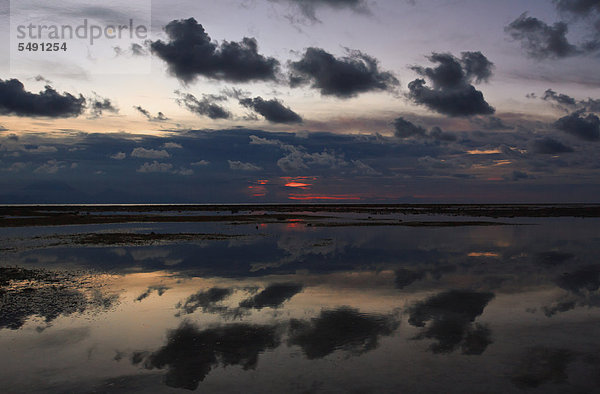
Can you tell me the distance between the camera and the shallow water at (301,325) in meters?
10.1

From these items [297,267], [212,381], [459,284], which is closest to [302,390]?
[212,381]

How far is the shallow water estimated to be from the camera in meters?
10.1

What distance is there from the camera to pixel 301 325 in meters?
14.1

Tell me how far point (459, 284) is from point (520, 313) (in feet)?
16.6

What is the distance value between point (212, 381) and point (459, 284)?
14.3 m

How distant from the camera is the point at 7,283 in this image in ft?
66.8

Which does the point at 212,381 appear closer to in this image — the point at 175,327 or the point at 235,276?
the point at 175,327

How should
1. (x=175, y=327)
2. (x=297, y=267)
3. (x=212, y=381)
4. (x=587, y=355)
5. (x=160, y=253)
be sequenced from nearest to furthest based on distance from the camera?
(x=212, y=381) < (x=587, y=355) < (x=175, y=327) < (x=297, y=267) < (x=160, y=253)

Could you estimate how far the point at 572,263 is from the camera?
2684 cm

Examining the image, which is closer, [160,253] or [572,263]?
[572,263]

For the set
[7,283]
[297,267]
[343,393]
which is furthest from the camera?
[297,267]

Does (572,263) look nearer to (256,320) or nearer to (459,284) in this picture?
(459,284)

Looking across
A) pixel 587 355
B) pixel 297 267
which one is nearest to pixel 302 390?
pixel 587 355

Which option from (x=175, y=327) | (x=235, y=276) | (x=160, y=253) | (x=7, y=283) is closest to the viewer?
(x=175, y=327)
